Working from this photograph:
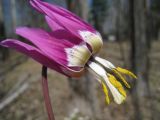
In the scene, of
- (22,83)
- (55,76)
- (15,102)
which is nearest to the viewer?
(15,102)

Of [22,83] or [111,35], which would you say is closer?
[22,83]

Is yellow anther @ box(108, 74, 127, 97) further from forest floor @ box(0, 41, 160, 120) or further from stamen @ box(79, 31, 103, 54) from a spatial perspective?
forest floor @ box(0, 41, 160, 120)

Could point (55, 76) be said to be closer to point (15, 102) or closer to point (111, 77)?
point (15, 102)

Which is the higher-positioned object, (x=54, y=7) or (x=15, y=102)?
(x=54, y=7)

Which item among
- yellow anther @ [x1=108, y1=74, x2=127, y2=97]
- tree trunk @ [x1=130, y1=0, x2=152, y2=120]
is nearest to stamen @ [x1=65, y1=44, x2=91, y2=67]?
yellow anther @ [x1=108, y1=74, x2=127, y2=97]

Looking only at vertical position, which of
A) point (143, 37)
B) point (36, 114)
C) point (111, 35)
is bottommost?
point (111, 35)

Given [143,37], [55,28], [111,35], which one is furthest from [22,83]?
[111,35]

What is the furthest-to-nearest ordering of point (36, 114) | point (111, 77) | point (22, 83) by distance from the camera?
point (22, 83) < point (36, 114) < point (111, 77)

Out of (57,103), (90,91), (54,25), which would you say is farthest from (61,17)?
(57,103)

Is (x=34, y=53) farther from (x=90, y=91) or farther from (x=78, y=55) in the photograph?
(x=90, y=91)
